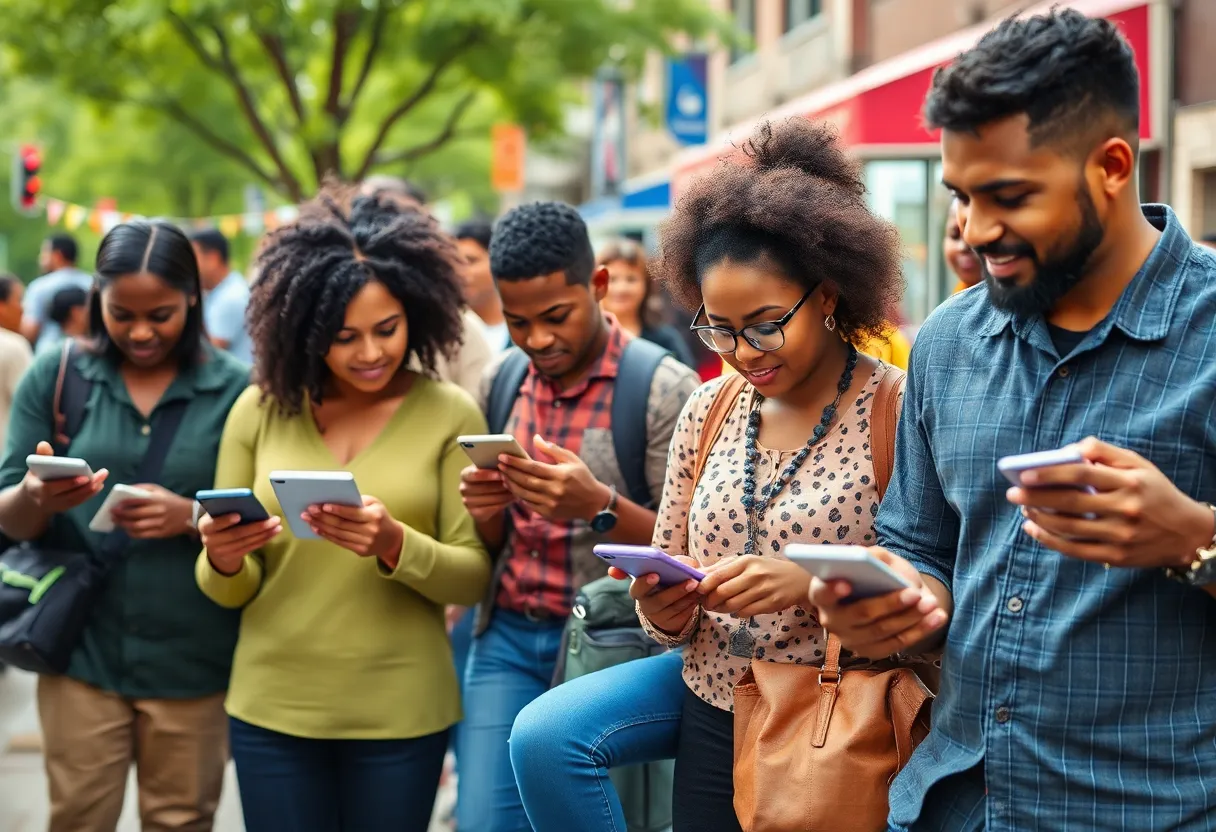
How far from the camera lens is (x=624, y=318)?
753 cm

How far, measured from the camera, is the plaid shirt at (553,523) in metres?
4.16

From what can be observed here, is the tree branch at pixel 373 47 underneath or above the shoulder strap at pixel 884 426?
above

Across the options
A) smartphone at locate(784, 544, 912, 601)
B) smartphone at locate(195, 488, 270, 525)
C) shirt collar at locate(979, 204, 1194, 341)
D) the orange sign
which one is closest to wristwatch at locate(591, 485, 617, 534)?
smartphone at locate(195, 488, 270, 525)

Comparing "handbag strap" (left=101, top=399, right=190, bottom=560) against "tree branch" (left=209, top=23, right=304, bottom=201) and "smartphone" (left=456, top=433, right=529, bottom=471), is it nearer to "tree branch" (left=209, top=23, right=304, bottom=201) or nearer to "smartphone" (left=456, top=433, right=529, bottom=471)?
"smartphone" (left=456, top=433, right=529, bottom=471)

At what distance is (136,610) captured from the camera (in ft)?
14.5

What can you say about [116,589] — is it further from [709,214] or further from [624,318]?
[624,318]

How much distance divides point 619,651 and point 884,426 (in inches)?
43.3

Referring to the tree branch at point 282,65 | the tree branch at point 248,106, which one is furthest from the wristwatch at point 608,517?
the tree branch at point 282,65

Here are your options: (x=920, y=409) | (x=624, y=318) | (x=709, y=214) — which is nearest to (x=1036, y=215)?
(x=920, y=409)

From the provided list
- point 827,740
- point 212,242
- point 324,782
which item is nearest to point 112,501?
point 324,782

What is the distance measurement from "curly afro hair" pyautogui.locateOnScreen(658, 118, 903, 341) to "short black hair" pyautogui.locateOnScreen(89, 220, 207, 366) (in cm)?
181

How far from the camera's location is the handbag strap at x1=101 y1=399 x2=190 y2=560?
442 cm

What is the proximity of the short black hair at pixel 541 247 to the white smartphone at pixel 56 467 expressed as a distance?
130cm

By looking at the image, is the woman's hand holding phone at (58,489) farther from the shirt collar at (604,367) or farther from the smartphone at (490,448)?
the shirt collar at (604,367)
